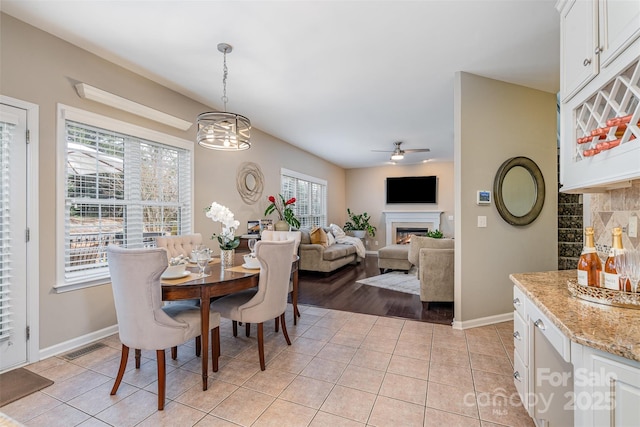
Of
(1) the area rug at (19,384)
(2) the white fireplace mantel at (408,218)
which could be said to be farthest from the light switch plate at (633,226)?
(2) the white fireplace mantel at (408,218)

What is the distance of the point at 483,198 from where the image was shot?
3156 mm

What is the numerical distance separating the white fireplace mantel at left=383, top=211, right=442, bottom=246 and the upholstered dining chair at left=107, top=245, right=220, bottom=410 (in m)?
7.21

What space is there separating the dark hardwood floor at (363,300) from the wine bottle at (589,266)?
2.05m

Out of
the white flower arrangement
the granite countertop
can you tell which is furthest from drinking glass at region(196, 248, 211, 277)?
the granite countertop

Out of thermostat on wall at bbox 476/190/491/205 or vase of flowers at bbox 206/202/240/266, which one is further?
thermostat on wall at bbox 476/190/491/205

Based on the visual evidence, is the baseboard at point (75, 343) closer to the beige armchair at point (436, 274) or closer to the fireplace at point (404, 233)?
the beige armchair at point (436, 274)

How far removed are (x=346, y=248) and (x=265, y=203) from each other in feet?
6.64

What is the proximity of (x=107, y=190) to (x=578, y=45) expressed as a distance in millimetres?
3877

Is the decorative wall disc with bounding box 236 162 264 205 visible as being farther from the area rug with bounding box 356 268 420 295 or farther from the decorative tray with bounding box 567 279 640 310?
the decorative tray with bounding box 567 279 640 310

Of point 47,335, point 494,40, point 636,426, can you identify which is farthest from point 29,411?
point 494,40

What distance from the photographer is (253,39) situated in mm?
2500

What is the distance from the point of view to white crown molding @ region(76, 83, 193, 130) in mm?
Answer: 2652

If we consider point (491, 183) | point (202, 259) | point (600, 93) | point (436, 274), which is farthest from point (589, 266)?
Result: point (202, 259)

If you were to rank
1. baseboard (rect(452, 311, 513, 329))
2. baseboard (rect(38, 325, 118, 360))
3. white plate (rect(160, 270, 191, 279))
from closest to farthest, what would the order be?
white plate (rect(160, 270, 191, 279)) → baseboard (rect(38, 325, 118, 360)) → baseboard (rect(452, 311, 513, 329))
